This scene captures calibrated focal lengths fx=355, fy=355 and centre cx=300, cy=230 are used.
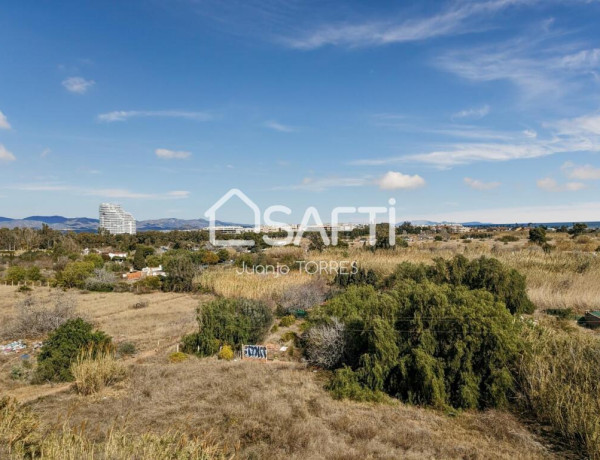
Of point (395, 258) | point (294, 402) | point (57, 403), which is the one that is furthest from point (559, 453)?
point (395, 258)

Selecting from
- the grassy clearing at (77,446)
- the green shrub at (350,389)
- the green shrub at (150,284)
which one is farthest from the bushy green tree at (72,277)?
the green shrub at (350,389)

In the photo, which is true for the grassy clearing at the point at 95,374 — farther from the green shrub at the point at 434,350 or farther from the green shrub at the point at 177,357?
the green shrub at the point at 434,350

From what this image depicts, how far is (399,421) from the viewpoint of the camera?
623cm

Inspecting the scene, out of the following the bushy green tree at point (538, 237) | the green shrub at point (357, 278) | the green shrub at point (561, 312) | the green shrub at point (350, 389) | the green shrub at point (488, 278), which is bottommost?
the green shrub at point (350, 389)

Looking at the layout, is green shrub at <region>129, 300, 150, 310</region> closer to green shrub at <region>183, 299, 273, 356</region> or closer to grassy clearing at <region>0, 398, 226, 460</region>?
green shrub at <region>183, 299, 273, 356</region>

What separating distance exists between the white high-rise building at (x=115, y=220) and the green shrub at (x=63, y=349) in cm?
11069

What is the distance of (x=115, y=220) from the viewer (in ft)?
429

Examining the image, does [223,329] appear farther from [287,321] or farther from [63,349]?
[63,349]

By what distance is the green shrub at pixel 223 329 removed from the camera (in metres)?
11.1

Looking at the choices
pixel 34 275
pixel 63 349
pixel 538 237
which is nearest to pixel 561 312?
pixel 63 349

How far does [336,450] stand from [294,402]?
1930 millimetres

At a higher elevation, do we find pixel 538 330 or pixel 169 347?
pixel 538 330

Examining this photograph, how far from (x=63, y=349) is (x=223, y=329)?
4.24 metres

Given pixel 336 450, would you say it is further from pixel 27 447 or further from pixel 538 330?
pixel 538 330
